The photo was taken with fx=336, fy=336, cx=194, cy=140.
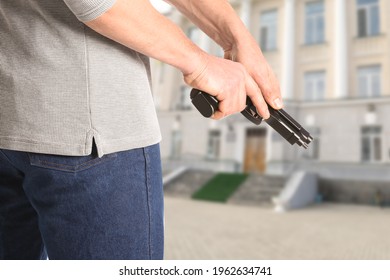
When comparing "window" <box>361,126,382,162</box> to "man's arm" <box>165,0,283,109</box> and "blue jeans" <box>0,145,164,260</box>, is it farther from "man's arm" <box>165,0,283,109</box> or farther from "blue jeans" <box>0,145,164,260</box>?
"blue jeans" <box>0,145,164,260</box>

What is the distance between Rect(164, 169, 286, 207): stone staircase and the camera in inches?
440

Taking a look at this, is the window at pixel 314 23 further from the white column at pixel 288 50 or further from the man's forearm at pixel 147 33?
the man's forearm at pixel 147 33

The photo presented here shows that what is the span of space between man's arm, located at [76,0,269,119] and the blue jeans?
0.73 ft

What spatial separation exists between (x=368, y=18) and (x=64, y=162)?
16.2 m

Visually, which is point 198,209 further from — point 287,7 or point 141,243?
point 287,7

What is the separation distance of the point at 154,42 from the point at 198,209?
8965mm

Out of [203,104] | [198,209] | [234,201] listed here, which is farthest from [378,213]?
[203,104]

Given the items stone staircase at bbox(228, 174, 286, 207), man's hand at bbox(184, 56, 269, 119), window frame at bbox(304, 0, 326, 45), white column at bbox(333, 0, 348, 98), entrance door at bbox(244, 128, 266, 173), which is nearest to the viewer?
man's hand at bbox(184, 56, 269, 119)

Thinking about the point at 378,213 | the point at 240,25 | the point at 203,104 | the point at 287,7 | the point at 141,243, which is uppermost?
the point at 287,7

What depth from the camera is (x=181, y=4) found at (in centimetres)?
112

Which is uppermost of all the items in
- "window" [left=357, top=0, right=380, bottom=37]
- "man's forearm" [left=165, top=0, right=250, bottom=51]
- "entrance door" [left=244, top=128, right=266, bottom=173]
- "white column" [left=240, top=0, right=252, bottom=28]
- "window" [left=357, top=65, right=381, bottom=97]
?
"white column" [left=240, top=0, right=252, bottom=28]

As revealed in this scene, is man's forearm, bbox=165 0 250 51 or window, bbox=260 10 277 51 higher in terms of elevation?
window, bbox=260 10 277 51

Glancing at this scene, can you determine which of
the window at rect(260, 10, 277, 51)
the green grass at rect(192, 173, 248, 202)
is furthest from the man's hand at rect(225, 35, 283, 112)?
the window at rect(260, 10, 277, 51)

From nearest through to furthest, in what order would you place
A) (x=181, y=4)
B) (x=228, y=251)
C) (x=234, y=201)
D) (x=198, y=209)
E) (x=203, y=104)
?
(x=203, y=104)
(x=181, y=4)
(x=228, y=251)
(x=198, y=209)
(x=234, y=201)
